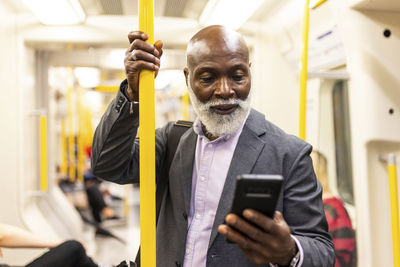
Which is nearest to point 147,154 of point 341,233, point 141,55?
point 141,55

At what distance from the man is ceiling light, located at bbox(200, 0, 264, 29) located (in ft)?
4.51

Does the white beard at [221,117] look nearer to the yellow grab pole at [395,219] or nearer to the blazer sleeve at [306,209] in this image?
the blazer sleeve at [306,209]

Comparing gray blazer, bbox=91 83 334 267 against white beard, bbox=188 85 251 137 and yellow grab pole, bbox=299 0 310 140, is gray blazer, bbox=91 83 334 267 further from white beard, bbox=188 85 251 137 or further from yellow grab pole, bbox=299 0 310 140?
yellow grab pole, bbox=299 0 310 140

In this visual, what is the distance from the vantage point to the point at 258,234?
3.10 feet

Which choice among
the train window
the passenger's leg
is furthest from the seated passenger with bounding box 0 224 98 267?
the train window

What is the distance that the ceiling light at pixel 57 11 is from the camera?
282 cm

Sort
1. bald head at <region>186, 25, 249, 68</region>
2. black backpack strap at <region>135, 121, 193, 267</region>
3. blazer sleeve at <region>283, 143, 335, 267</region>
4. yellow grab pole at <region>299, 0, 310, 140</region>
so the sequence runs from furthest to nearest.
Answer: yellow grab pole at <region>299, 0, 310, 140</region> → black backpack strap at <region>135, 121, 193, 267</region> → bald head at <region>186, 25, 249, 68</region> → blazer sleeve at <region>283, 143, 335, 267</region>

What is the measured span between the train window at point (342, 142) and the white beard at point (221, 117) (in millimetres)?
2837

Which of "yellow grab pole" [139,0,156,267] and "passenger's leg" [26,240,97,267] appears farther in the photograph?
"passenger's leg" [26,240,97,267]

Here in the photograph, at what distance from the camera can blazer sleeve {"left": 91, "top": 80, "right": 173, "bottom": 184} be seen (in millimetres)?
1360

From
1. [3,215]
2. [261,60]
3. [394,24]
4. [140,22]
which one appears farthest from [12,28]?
Answer: [394,24]

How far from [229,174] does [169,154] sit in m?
0.36

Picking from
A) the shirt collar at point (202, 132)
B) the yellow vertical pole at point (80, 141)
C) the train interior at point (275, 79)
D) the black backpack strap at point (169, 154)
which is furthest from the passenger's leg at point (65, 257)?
the yellow vertical pole at point (80, 141)

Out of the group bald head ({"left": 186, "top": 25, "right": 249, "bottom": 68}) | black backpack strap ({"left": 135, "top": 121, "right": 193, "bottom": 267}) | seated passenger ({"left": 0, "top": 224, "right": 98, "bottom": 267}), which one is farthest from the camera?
seated passenger ({"left": 0, "top": 224, "right": 98, "bottom": 267})
